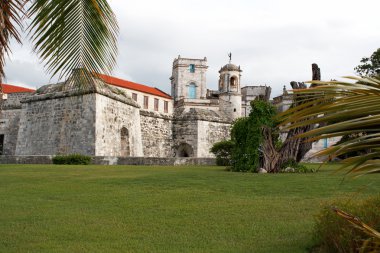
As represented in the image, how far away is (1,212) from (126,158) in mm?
11739

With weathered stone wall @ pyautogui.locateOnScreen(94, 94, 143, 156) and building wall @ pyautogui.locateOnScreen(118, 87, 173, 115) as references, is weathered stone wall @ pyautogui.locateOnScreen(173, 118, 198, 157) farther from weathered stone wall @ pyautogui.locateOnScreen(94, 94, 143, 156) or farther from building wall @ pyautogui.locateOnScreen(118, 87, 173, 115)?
building wall @ pyautogui.locateOnScreen(118, 87, 173, 115)

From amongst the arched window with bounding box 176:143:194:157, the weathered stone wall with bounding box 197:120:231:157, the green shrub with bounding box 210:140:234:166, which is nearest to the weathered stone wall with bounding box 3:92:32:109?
the arched window with bounding box 176:143:194:157

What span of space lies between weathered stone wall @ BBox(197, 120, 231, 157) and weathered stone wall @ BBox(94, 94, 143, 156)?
4.07 meters

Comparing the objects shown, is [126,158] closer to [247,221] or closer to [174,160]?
[174,160]

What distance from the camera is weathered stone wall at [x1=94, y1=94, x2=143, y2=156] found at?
60.6 feet

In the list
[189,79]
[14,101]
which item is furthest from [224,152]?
[189,79]

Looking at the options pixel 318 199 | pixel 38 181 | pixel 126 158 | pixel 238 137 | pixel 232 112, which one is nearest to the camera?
pixel 318 199

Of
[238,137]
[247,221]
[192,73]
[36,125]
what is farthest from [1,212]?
[192,73]

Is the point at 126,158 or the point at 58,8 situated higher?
the point at 58,8

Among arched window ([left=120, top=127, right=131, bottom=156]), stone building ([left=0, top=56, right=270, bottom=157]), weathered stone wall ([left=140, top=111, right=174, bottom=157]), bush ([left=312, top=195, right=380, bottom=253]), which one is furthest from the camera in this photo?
weathered stone wall ([left=140, top=111, right=174, bottom=157])

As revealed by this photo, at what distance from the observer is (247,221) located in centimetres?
557

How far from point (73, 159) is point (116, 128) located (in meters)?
3.60

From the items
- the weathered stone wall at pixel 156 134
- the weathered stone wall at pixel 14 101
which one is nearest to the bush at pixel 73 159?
the weathered stone wall at pixel 156 134

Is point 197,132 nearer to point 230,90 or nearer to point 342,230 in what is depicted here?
point 342,230
